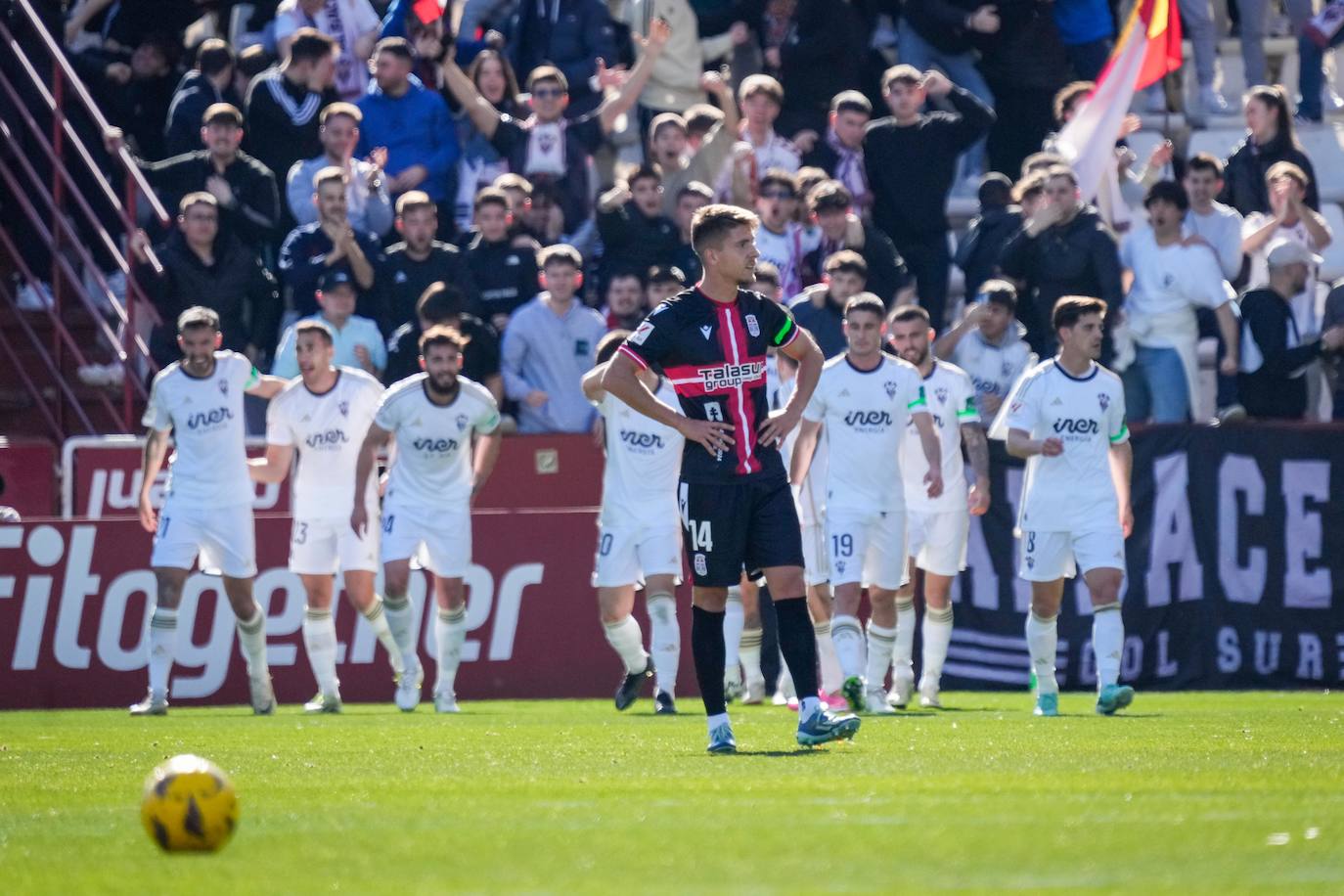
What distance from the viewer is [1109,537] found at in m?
13.9

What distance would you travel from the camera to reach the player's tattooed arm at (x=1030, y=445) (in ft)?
45.2

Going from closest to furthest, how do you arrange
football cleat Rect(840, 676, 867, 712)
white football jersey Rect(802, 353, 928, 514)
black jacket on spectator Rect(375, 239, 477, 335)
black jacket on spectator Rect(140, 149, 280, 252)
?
football cleat Rect(840, 676, 867, 712)
white football jersey Rect(802, 353, 928, 514)
black jacket on spectator Rect(375, 239, 477, 335)
black jacket on spectator Rect(140, 149, 280, 252)

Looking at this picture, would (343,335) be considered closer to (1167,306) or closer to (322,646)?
(322,646)

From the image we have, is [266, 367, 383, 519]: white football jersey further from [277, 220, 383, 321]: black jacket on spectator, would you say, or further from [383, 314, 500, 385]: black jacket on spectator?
[277, 220, 383, 321]: black jacket on spectator

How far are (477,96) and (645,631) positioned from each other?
4.71 metres

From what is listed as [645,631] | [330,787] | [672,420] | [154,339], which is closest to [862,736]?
[672,420]

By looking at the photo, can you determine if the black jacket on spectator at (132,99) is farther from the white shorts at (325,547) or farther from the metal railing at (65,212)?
the white shorts at (325,547)

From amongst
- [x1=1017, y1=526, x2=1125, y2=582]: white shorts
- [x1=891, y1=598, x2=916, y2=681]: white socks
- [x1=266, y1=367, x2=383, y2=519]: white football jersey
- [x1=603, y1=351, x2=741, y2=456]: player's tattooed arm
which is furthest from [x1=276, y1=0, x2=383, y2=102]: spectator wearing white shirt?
[x1=603, y1=351, x2=741, y2=456]: player's tattooed arm

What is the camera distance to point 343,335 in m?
17.5

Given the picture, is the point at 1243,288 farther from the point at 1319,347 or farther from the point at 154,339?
the point at 154,339

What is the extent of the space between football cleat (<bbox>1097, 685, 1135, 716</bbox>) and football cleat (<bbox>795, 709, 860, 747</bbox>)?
12.1 ft

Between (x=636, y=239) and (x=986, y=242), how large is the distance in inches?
108

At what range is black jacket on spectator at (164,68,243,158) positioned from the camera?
19.1 meters

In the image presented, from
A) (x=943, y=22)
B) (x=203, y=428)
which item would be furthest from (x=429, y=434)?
(x=943, y=22)
